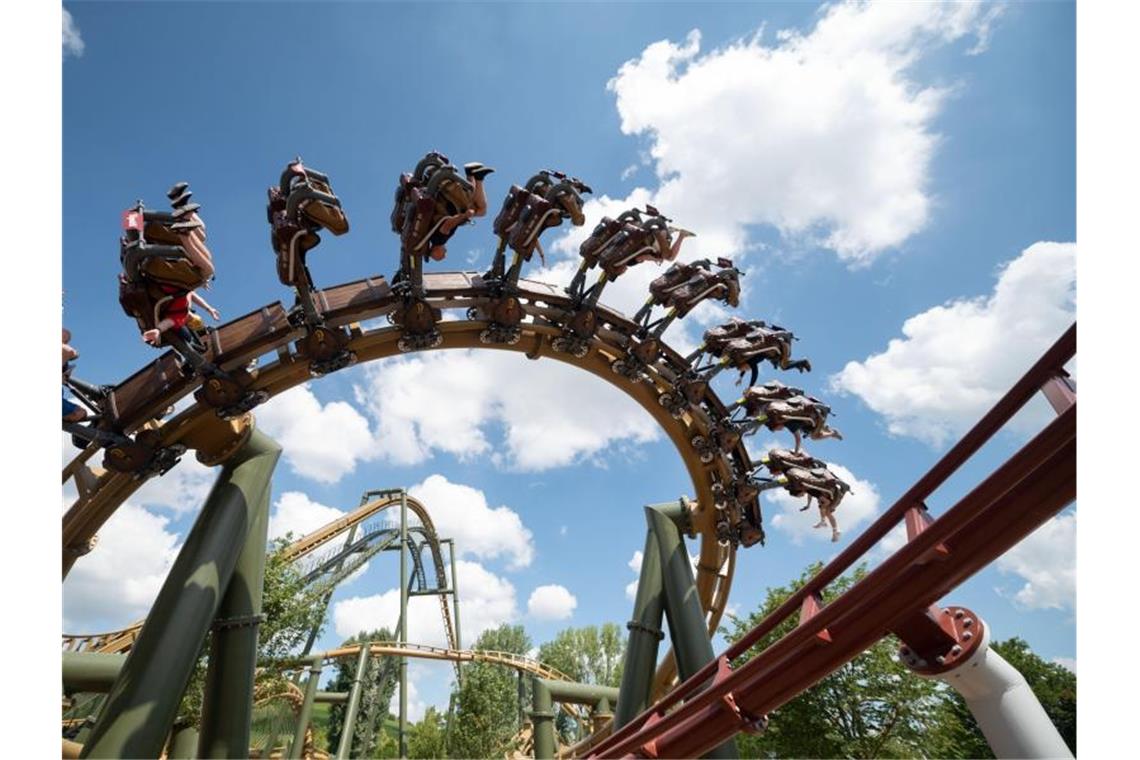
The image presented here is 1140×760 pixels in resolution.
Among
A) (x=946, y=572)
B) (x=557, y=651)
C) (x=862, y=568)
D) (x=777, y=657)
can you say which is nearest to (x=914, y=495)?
(x=946, y=572)

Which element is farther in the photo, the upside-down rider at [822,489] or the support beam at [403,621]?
the support beam at [403,621]

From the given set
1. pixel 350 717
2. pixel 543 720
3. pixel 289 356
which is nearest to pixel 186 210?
pixel 289 356

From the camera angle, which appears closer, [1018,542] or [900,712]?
[1018,542]

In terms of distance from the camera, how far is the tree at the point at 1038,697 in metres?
20.3

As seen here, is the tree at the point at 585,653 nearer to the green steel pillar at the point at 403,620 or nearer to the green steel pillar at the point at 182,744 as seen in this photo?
the green steel pillar at the point at 403,620

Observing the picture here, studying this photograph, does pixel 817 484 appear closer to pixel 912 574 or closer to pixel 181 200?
pixel 912 574

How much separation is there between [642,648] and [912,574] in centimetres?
439

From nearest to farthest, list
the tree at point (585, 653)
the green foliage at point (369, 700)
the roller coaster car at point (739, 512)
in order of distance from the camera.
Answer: the roller coaster car at point (739, 512) → the green foliage at point (369, 700) → the tree at point (585, 653)

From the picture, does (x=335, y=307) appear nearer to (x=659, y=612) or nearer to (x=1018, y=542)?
(x=659, y=612)

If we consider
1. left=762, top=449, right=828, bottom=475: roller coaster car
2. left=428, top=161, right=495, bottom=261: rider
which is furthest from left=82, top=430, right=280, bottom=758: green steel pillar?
left=762, top=449, right=828, bottom=475: roller coaster car

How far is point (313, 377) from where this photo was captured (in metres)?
5.73

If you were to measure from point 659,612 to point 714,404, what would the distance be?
7.31 feet

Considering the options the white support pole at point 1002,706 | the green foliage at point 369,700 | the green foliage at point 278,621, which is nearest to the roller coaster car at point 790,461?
the white support pole at point 1002,706

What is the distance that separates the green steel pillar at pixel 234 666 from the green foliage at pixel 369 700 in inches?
649
